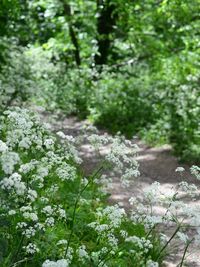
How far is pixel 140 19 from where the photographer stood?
14.2 metres

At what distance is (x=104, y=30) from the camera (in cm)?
1562

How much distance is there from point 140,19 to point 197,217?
11309 millimetres

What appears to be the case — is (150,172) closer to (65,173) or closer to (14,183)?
(65,173)

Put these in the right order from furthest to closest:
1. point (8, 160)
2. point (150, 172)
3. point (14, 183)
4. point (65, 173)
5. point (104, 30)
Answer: point (104, 30)
point (150, 172)
point (65, 173)
point (14, 183)
point (8, 160)

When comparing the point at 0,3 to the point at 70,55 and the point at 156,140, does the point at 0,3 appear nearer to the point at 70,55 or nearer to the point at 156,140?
the point at 156,140

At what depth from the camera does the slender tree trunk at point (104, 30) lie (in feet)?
49.7

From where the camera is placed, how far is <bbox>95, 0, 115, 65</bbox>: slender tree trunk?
15.2m

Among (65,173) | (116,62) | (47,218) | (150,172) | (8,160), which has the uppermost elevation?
(8,160)

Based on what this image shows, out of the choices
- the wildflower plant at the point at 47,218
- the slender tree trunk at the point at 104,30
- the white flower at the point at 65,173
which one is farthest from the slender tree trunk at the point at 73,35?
the white flower at the point at 65,173

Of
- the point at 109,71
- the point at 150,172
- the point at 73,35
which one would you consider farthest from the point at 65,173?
the point at 73,35

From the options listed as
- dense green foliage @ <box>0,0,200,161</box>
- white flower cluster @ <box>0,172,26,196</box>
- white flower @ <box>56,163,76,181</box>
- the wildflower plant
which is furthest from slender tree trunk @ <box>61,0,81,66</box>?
white flower cluster @ <box>0,172,26,196</box>

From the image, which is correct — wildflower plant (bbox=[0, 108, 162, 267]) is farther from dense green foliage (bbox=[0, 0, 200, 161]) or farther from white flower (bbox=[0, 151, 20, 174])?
dense green foliage (bbox=[0, 0, 200, 161])

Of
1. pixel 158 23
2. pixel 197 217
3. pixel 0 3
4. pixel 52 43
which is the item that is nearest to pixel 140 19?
pixel 158 23

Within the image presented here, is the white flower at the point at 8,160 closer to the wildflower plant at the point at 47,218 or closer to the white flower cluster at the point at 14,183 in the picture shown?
the wildflower plant at the point at 47,218
